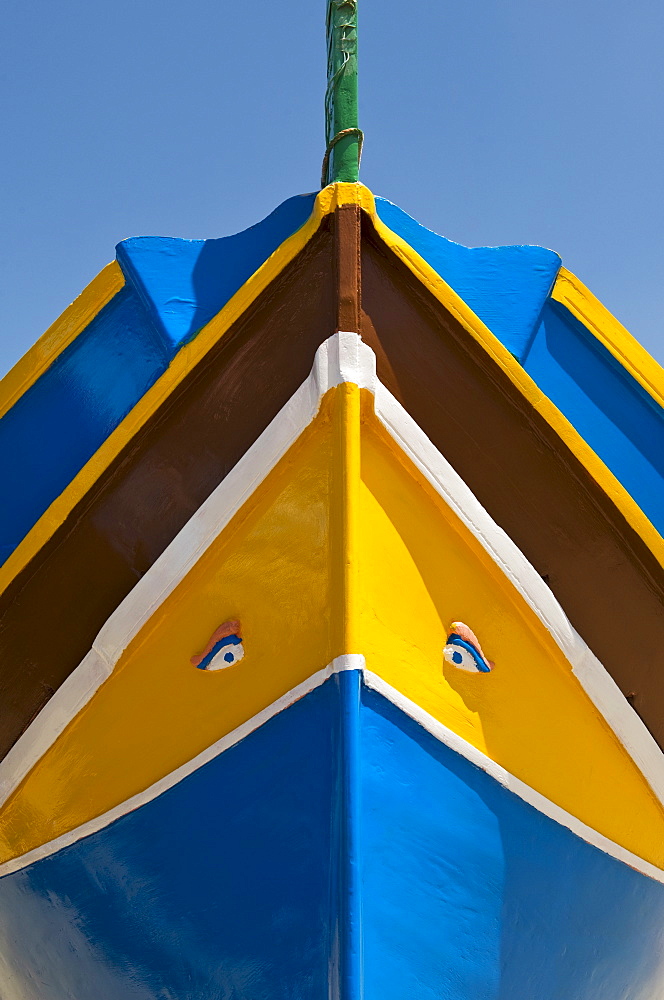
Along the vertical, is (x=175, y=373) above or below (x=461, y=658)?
above

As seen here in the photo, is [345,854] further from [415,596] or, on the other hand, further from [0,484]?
[0,484]

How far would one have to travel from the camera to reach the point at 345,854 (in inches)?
74.7

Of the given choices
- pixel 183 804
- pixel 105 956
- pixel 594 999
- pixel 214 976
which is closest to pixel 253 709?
pixel 183 804

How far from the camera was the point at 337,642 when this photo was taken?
6.72 ft

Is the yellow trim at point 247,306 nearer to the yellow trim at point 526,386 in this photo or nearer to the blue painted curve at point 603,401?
the yellow trim at point 526,386

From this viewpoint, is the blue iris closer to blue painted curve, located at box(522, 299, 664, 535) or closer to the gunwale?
the gunwale

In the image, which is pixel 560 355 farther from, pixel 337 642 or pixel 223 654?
pixel 223 654

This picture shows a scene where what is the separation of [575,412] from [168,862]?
173 centimetres

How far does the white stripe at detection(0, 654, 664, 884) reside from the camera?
6.75 feet

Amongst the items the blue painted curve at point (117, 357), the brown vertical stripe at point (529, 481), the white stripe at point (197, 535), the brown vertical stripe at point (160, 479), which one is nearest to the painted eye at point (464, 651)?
the brown vertical stripe at point (529, 481)

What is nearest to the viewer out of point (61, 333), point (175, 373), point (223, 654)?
point (223, 654)

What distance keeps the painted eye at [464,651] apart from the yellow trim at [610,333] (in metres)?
1.00

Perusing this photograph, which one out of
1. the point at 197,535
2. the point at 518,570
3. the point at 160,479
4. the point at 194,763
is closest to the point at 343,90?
the point at 160,479

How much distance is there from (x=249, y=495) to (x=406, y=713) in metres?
0.74
